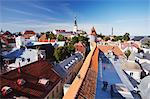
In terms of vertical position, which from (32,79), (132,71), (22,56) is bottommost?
(132,71)

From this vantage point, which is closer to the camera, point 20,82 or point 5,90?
point 5,90

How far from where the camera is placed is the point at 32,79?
4.30 metres

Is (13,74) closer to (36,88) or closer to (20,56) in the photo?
(36,88)

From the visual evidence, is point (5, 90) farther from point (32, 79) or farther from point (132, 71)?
point (132, 71)

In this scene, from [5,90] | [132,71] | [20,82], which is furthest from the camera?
[132,71]

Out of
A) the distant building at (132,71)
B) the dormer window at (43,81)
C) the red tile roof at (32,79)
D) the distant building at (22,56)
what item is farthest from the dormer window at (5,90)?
the distant building at (132,71)

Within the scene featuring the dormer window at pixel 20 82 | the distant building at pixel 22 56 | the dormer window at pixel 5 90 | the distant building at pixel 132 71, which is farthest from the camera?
the distant building at pixel 22 56

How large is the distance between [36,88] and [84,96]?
7.06 ft

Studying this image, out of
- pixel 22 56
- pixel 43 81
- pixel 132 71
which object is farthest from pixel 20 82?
pixel 132 71

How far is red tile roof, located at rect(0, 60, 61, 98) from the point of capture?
3.64m

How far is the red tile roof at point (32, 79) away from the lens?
364 centimetres

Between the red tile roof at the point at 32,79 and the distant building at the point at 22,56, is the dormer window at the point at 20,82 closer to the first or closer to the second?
the red tile roof at the point at 32,79

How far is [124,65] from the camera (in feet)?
27.1

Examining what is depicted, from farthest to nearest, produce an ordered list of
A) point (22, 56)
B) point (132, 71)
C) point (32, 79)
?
point (22, 56) < point (132, 71) < point (32, 79)
